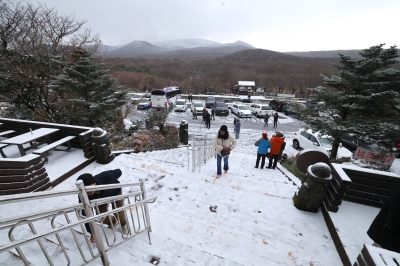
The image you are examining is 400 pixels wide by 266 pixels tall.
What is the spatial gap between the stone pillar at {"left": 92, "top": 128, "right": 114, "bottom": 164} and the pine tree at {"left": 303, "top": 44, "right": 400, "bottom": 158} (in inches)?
353

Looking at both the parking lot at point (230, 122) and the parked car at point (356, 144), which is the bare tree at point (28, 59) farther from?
the parked car at point (356, 144)

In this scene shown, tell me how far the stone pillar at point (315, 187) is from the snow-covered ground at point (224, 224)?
22 cm

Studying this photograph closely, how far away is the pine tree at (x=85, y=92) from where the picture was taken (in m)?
9.59

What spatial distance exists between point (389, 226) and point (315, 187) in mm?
1625

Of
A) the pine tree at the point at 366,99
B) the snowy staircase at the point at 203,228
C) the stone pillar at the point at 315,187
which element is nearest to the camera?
the snowy staircase at the point at 203,228

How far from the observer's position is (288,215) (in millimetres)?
3949

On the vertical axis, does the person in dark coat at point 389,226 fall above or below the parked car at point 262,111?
above

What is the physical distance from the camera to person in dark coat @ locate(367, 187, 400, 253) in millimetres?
2213

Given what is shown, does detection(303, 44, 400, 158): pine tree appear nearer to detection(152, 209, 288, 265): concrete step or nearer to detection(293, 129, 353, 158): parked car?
detection(293, 129, 353, 158): parked car

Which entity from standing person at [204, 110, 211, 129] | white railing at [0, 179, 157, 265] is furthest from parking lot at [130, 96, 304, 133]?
white railing at [0, 179, 157, 265]

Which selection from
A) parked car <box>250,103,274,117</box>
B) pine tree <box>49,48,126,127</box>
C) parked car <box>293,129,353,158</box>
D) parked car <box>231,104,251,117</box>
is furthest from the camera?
parked car <box>231,104,251,117</box>

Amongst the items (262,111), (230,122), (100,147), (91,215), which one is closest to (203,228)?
(91,215)

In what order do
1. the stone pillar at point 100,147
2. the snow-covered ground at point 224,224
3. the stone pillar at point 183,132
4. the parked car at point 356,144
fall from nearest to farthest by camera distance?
the snow-covered ground at point 224,224
the stone pillar at point 100,147
the parked car at point 356,144
the stone pillar at point 183,132

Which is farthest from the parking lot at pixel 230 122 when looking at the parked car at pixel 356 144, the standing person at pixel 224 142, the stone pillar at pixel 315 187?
the stone pillar at pixel 315 187
